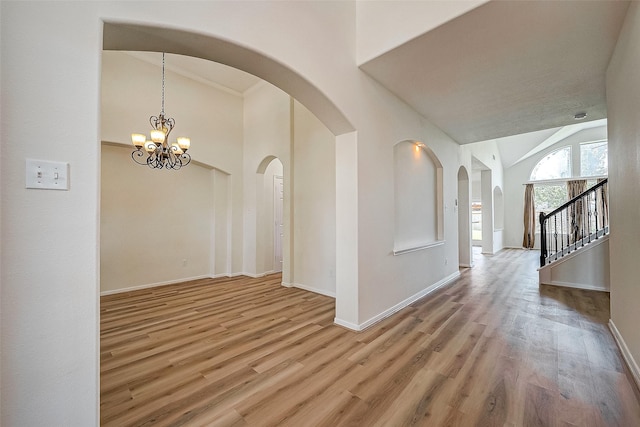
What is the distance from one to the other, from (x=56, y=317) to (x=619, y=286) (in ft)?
14.1

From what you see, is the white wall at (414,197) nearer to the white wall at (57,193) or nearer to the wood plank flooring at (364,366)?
the wood plank flooring at (364,366)

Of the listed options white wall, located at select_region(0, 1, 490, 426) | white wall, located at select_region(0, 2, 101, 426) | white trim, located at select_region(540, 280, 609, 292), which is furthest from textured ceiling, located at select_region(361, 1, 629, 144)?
white trim, located at select_region(540, 280, 609, 292)

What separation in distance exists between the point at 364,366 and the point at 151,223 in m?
4.58

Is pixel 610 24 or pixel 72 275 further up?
pixel 610 24

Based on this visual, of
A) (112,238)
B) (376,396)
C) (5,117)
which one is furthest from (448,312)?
(112,238)

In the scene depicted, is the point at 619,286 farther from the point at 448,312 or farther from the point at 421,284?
the point at 421,284

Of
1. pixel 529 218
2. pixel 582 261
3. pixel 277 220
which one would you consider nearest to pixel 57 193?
pixel 277 220

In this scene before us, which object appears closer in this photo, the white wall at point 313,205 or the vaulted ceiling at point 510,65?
the vaulted ceiling at point 510,65

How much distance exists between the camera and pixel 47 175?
3.83 feet

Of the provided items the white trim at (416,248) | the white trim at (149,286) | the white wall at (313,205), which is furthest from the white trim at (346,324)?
the white trim at (149,286)

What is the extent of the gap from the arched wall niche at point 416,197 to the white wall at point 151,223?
13.1 feet

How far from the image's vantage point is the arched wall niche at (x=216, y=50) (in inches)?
60.1

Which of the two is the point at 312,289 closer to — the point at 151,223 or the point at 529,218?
the point at 151,223

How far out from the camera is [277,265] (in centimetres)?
618
